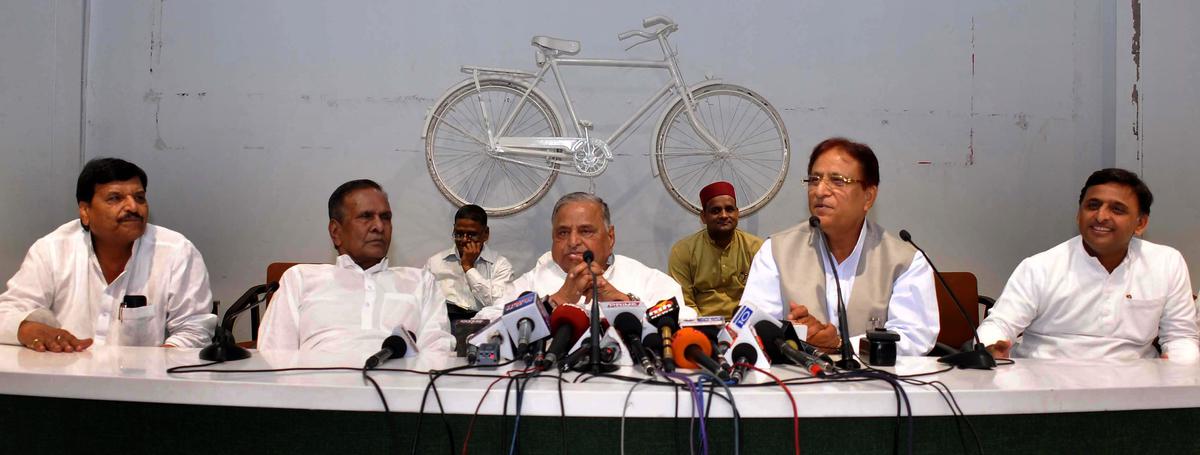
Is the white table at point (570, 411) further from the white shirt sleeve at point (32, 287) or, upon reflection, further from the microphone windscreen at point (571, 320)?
the white shirt sleeve at point (32, 287)

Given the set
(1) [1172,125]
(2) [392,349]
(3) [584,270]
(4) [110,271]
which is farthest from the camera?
(1) [1172,125]

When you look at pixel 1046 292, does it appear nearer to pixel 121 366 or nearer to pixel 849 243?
pixel 849 243

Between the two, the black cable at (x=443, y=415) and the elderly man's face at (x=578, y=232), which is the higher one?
the elderly man's face at (x=578, y=232)

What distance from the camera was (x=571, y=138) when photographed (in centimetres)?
484

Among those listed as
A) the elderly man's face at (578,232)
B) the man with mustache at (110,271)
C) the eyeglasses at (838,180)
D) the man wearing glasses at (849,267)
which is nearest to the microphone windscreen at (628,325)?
the man wearing glasses at (849,267)

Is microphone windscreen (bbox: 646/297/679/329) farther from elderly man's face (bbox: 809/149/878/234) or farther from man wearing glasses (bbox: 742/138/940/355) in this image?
elderly man's face (bbox: 809/149/878/234)

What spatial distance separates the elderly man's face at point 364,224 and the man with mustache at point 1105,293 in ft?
7.00

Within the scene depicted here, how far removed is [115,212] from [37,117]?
1.94 meters

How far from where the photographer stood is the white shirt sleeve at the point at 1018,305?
303 centimetres

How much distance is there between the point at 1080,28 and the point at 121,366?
558 cm

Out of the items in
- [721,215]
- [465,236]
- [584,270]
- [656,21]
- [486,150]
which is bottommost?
[584,270]

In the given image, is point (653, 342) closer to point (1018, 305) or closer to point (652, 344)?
point (652, 344)

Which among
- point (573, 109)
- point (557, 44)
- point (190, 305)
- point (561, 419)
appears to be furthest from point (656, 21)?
point (561, 419)

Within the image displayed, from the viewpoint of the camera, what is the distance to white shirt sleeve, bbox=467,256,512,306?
4555mm
